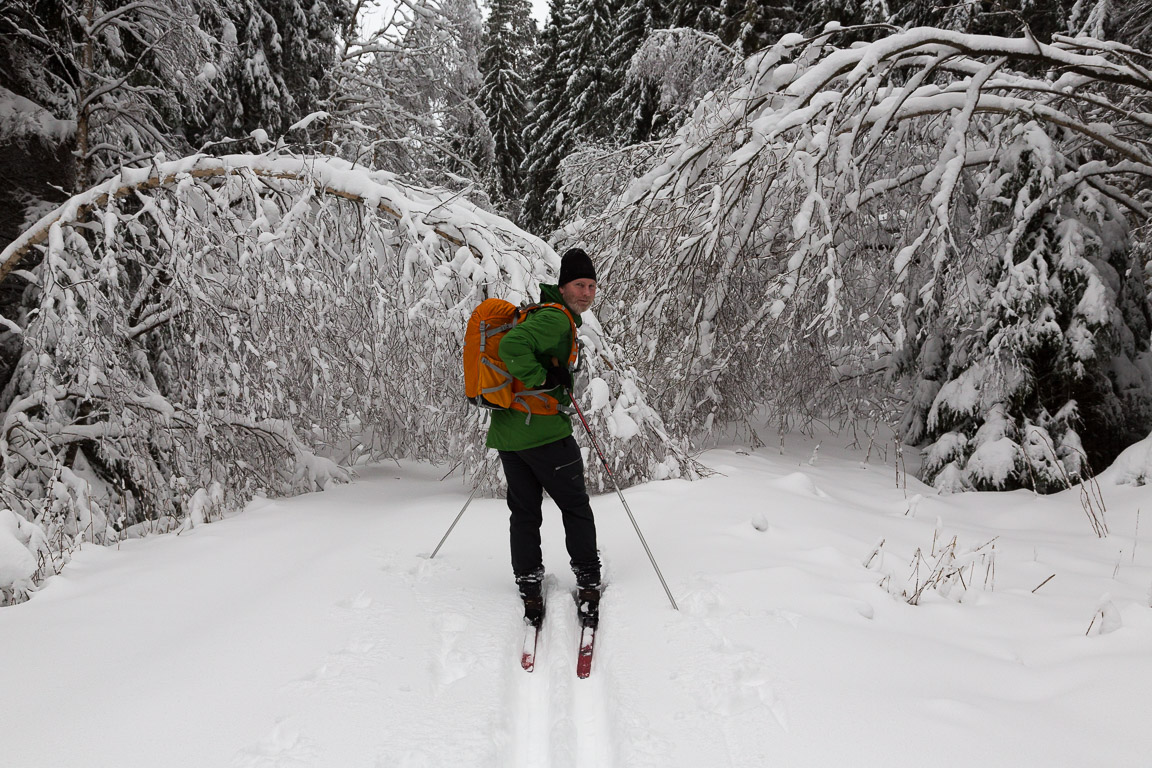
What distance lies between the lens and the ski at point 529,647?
3145mm

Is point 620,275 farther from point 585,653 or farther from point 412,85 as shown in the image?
point 412,85

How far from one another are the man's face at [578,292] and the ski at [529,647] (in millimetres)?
1740

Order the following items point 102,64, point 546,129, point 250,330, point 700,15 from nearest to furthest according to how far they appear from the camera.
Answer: point 250,330 < point 102,64 < point 700,15 < point 546,129

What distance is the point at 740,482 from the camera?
5.29m

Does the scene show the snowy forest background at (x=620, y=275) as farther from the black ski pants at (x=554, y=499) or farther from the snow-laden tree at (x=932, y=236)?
the black ski pants at (x=554, y=499)

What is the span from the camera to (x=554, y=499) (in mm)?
3646

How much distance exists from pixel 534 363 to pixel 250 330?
3.39 m

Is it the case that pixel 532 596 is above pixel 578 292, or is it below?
below

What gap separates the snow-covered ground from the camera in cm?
229

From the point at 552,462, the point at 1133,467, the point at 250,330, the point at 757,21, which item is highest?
the point at 757,21

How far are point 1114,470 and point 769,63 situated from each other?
424cm

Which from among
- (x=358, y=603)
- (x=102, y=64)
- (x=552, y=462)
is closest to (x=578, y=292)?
(x=552, y=462)

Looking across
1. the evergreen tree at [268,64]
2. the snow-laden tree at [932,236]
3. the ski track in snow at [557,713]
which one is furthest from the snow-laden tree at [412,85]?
the ski track in snow at [557,713]

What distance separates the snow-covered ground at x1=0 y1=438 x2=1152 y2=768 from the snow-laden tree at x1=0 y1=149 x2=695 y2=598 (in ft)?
4.10
